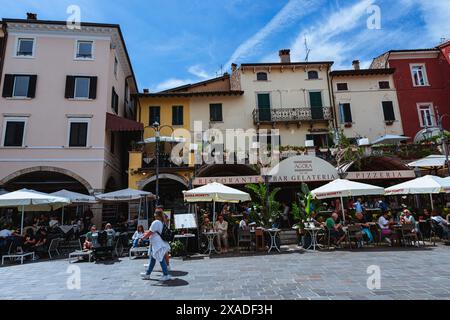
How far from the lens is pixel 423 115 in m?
22.5

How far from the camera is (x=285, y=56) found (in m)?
24.3

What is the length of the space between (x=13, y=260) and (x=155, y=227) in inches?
293

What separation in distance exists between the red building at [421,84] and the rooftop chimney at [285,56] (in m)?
7.35

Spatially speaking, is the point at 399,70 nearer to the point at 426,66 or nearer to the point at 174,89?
the point at 426,66

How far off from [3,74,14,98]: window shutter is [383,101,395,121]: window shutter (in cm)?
2465

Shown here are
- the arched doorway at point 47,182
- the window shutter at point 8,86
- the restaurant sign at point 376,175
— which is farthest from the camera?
the arched doorway at point 47,182

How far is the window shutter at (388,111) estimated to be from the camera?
880 inches

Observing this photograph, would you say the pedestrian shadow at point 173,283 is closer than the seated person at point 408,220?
Yes

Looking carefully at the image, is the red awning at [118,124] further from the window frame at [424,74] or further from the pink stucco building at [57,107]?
the window frame at [424,74]

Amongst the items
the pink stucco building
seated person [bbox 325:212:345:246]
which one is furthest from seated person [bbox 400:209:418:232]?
the pink stucco building

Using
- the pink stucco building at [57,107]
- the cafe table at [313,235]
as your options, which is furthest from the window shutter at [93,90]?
the cafe table at [313,235]

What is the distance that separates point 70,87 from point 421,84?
24.6m
